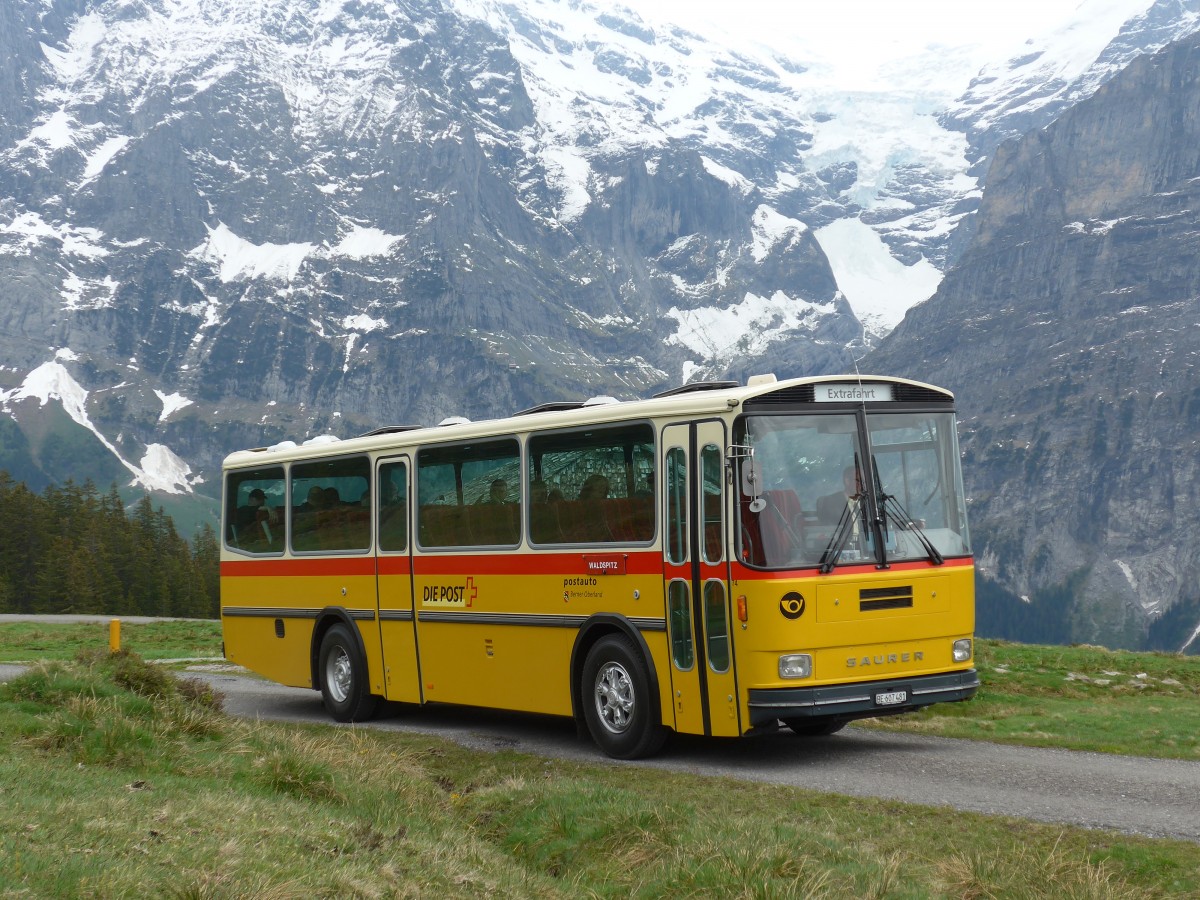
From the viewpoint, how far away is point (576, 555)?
14523 mm

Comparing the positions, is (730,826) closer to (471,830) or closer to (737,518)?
(471,830)

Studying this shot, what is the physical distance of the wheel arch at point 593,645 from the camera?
44.6 ft

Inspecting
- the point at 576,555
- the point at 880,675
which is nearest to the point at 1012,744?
the point at 880,675

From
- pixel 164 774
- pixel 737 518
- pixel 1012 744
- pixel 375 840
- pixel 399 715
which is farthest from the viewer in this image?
pixel 399 715

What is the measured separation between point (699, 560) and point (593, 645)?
202cm

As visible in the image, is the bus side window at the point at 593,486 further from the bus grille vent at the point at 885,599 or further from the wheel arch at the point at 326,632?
the wheel arch at the point at 326,632

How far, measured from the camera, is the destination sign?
13373mm

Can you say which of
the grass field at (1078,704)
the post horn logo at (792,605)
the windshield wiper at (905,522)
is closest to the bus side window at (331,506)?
the grass field at (1078,704)

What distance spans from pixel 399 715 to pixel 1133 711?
959cm

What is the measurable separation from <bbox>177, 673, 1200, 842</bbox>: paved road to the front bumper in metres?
0.57

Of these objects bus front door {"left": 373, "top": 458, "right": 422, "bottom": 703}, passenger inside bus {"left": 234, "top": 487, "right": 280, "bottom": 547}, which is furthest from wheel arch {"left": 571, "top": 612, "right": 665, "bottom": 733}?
passenger inside bus {"left": 234, "top": 487, "right": 280, "bottom": 547}

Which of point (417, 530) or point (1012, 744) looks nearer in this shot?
point (1012, 744)

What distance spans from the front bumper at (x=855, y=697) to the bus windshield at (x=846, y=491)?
1.15 m

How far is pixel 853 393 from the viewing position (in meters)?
13.5
